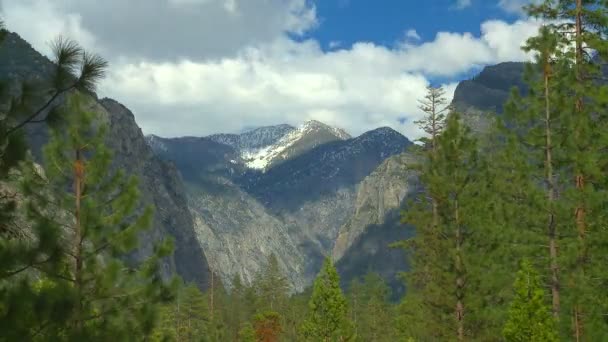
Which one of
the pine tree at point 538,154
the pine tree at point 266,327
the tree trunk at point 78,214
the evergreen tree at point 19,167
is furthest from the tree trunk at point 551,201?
the pine tree at point 266,327

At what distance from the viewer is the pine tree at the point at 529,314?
18.5m

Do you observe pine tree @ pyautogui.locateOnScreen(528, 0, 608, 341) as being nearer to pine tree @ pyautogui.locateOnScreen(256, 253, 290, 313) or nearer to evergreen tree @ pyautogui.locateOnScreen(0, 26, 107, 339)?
evergreen tree @ pyautogui.locateOnScreen(0, 26, 107, 339)

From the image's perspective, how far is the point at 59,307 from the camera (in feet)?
26.9

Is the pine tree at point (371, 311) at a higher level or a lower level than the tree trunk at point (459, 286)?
lower

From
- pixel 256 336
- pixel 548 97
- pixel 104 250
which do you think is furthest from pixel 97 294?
pixel 256 336

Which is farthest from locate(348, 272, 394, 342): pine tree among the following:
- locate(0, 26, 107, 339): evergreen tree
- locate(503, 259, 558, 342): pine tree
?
locate(0, 26, 107, 339): evergreen tree

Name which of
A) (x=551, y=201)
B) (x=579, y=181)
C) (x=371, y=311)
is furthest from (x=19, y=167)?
(x=371, y=311)

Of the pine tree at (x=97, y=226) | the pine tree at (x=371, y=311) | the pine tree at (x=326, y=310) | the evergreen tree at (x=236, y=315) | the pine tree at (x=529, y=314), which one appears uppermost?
the pine tree at (x=97, y=226)

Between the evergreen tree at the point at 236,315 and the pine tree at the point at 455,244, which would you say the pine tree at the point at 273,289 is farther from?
the pine tree at the point at 455,244

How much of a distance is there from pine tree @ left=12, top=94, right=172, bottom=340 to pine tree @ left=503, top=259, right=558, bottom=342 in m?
10.4

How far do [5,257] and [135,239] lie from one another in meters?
8.32

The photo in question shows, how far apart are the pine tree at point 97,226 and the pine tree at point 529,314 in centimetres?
1036

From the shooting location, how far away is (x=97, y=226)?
1541 centimetres

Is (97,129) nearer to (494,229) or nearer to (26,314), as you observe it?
(26,314)
